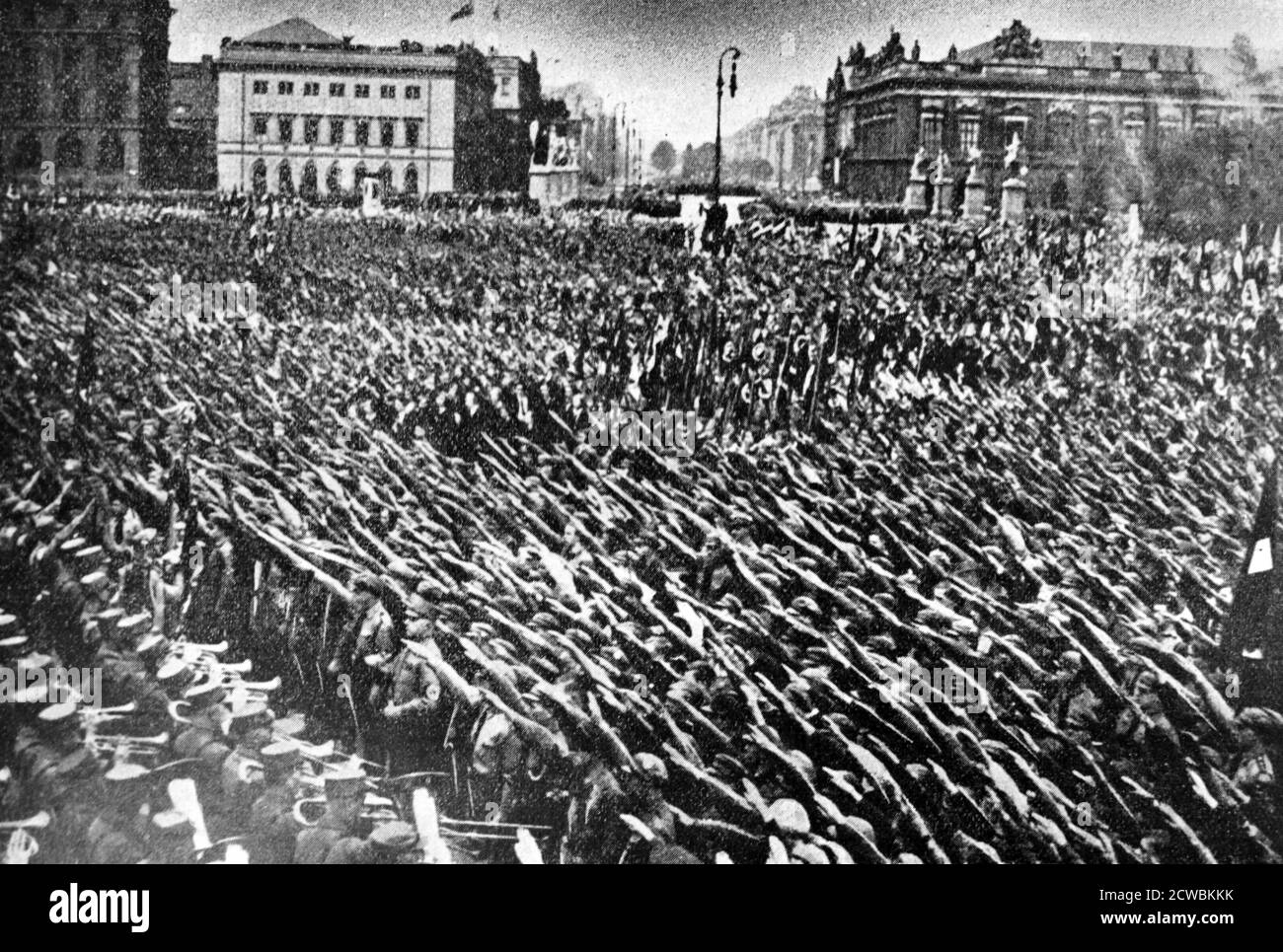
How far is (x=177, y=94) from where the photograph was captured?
8.99 feet

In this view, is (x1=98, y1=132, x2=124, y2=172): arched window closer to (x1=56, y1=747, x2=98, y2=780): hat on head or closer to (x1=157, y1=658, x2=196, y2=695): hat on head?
(x1=157, y1=658, x2=196, y2=695): hat on head

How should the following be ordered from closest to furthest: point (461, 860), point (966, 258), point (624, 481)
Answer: point (461, 860)
point (624, 481)
point (966, 258)

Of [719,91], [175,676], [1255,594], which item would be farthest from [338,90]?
[1255,594]

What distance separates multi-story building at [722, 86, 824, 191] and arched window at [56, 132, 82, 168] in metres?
1.68

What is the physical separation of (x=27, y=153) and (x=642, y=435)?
5.65 ft

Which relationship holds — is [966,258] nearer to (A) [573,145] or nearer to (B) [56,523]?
(A) [573,145]

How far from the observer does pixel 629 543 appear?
2.66 metres

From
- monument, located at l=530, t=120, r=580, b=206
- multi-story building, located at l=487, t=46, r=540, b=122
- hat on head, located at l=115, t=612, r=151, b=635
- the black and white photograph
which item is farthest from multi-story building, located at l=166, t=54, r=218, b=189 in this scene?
hat on head, located at l=115, t=612, r=151, b=635

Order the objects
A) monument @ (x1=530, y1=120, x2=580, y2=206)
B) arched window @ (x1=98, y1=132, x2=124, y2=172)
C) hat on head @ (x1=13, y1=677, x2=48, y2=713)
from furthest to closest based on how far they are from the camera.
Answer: monument @ (x1=530, y1=120, x2=580, y2=206) → arched window @ (x1=98, y1=132, x2=124, y2=172) → hat on head @ (x1=13, y1=677, x2=48, y2=713)

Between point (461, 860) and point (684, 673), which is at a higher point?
point (684, 673)

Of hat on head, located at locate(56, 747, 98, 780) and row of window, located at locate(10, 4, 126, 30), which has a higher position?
row of window, located at locate(10, 4, 126, 30)

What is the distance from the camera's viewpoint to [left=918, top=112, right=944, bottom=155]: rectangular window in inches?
115

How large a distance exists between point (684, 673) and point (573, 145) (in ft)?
4.72
